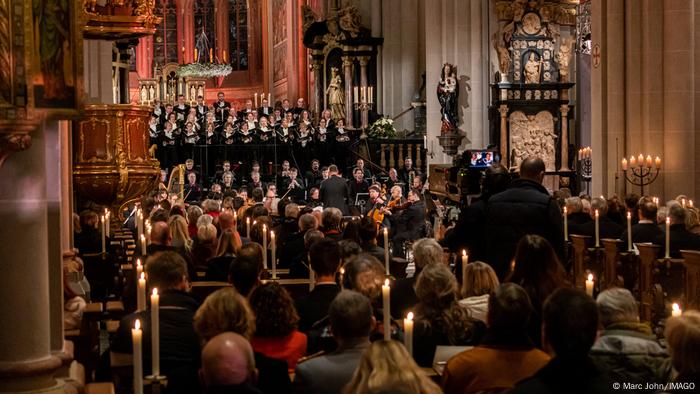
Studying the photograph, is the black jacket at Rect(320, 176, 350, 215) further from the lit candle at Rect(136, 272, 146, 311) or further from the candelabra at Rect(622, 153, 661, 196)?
the lit candle at Rect(136, 272, 146, 311)

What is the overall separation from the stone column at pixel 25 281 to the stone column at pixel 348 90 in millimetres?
28525

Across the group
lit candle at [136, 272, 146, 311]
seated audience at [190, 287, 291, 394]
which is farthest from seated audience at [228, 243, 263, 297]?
seated audience at [190, 287, 291, 394]

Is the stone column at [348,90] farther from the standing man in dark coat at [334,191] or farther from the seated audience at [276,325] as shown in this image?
the seated audience at [276,325]

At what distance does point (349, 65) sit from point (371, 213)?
51.8 ft

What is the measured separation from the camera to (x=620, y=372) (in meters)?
5.78

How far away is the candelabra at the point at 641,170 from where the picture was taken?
19.8m

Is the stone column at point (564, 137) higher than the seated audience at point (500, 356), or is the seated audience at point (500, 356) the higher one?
the stone column at point (564, 137)

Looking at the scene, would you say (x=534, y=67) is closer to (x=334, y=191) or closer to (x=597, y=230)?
(x=334, y=191)

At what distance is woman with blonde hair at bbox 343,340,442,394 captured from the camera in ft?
14.5

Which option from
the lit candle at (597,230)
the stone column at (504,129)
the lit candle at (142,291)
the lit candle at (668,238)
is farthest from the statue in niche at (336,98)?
the lit candle at (142,291)

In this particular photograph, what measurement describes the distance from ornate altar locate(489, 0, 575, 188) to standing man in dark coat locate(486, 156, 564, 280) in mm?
18580

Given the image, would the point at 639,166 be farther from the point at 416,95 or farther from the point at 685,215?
the point at 416,95

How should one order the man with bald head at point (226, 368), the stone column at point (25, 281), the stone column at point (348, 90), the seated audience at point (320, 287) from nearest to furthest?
1. the man with bald head at point (226, 368)
2. the stone column at point (25, 281)
3. the seated audience at point (320, 287)
4. the stone column at point (348, 90)

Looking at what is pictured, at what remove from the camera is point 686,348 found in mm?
5086
